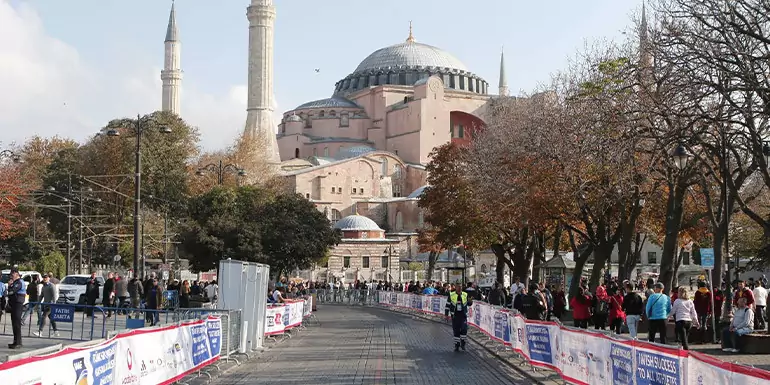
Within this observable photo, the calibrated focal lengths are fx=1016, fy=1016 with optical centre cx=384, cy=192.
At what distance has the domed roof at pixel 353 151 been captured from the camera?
11681cm

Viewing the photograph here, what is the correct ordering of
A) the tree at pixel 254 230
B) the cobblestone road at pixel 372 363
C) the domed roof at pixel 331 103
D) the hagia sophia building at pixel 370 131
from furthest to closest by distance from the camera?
the domed roof at pixel 331 103 → the hagia sophia building at pixel 370 131 → the tree at pixel 254 230 → the cobblestone road at pixel 372 363

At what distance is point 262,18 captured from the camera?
98688 mm

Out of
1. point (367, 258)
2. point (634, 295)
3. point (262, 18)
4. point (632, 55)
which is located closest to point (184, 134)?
point (367, 258)

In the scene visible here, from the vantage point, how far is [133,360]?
36.6ft

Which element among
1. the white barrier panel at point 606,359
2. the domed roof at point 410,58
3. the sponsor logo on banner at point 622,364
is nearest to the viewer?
the white barrier panel at point 606,359

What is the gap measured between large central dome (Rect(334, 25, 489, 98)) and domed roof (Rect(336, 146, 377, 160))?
10.7m

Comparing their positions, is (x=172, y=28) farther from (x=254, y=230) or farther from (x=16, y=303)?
(x=16, y=303)

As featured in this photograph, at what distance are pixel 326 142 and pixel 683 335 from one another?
104568 mm

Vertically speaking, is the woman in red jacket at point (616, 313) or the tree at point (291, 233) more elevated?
the tree at point (291, 233)

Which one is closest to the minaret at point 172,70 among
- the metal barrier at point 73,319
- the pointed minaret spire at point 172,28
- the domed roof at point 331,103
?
the pointed minaret spire at point 172,28

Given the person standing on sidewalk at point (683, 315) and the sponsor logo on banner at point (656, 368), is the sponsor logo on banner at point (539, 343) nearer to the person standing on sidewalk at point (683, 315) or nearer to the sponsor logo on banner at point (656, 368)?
the person standing on sidewalk at point (683, 315)

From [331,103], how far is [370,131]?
636 centimetres

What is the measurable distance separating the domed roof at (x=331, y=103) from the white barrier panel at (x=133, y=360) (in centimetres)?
10765

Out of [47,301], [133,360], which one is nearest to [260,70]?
[47,301]
